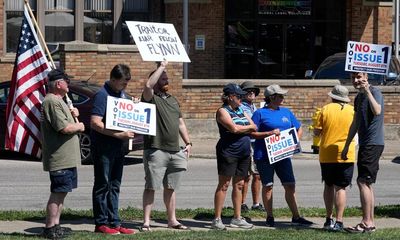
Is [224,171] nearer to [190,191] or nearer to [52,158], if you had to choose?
[52,158]

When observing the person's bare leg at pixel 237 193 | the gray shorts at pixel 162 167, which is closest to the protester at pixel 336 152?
the person's bare leg at pixel 237 193

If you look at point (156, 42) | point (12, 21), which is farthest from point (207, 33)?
point (156, 42)

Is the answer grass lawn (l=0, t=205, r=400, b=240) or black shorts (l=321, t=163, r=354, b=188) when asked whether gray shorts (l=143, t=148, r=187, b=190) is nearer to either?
grass lawn (l=0, t=205, r=400, b=240)

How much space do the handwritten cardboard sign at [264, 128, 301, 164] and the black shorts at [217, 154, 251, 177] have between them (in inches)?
15.6

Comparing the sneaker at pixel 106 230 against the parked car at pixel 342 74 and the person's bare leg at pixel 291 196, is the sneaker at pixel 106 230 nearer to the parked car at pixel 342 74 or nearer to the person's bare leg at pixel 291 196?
the person's bare leg at pixel 291 196

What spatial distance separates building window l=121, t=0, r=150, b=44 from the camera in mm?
30859

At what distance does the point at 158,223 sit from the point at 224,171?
3.50ft

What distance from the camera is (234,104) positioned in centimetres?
1132

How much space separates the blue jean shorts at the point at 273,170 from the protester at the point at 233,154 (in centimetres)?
37

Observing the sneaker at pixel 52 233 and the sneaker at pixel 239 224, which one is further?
the sneaker at pixel 239 224

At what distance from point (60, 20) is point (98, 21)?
3.89 ft

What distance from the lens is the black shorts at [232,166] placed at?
11.1m

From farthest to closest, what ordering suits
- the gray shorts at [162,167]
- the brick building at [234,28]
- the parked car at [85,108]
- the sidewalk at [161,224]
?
the brick building at [234,28] < the parked car at [85,108] < the sidewalk at [161,224] < the gray shorts at [162,167]

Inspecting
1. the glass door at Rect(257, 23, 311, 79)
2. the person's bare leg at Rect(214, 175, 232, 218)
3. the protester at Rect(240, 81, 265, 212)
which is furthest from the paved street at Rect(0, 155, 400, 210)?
the glass door at Rect(257, 23, 311, 79)
